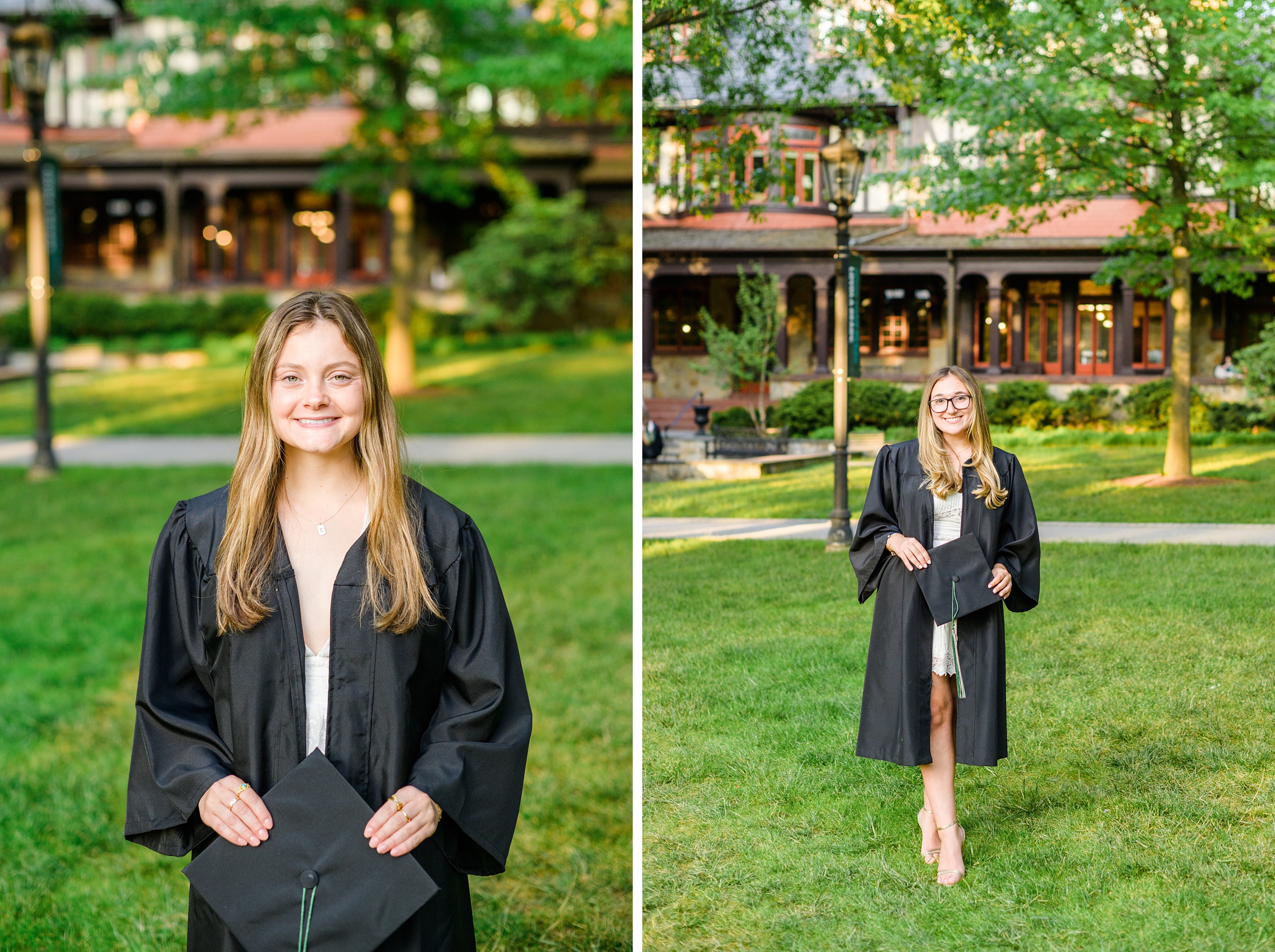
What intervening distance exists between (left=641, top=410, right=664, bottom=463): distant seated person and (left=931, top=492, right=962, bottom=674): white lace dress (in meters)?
1.22

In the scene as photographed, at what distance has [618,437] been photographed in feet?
58.0

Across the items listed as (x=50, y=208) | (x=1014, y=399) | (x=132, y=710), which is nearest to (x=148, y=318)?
(x=50, y=208)

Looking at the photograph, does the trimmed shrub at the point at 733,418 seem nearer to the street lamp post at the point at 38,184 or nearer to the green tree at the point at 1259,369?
the green tree at the point at 1259,369

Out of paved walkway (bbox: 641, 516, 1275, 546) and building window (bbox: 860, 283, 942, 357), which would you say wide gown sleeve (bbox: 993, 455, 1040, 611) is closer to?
paved walkway (bbox: 641, 516, 1275, 546)

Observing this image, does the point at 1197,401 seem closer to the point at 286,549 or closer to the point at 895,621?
the point at 895,621

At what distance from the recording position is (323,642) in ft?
8.91

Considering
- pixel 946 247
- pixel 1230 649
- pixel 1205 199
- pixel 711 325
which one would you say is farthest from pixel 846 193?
pixel 1230 649

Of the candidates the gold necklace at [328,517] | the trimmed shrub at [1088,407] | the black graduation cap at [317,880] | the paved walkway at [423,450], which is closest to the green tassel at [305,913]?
the black graduation cap at [317,880]

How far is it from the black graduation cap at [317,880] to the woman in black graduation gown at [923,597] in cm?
136

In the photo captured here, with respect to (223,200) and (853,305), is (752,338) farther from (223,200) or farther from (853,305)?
(223,200)

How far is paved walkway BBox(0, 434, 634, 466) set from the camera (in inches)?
605

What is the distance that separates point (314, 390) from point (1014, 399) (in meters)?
2.06

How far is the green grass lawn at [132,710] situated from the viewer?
4.89 m

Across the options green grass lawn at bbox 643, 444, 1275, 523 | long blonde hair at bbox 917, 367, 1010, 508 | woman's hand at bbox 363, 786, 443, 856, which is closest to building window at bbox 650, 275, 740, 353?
green grass lawn at bbox 643, 444, 1275, 523
